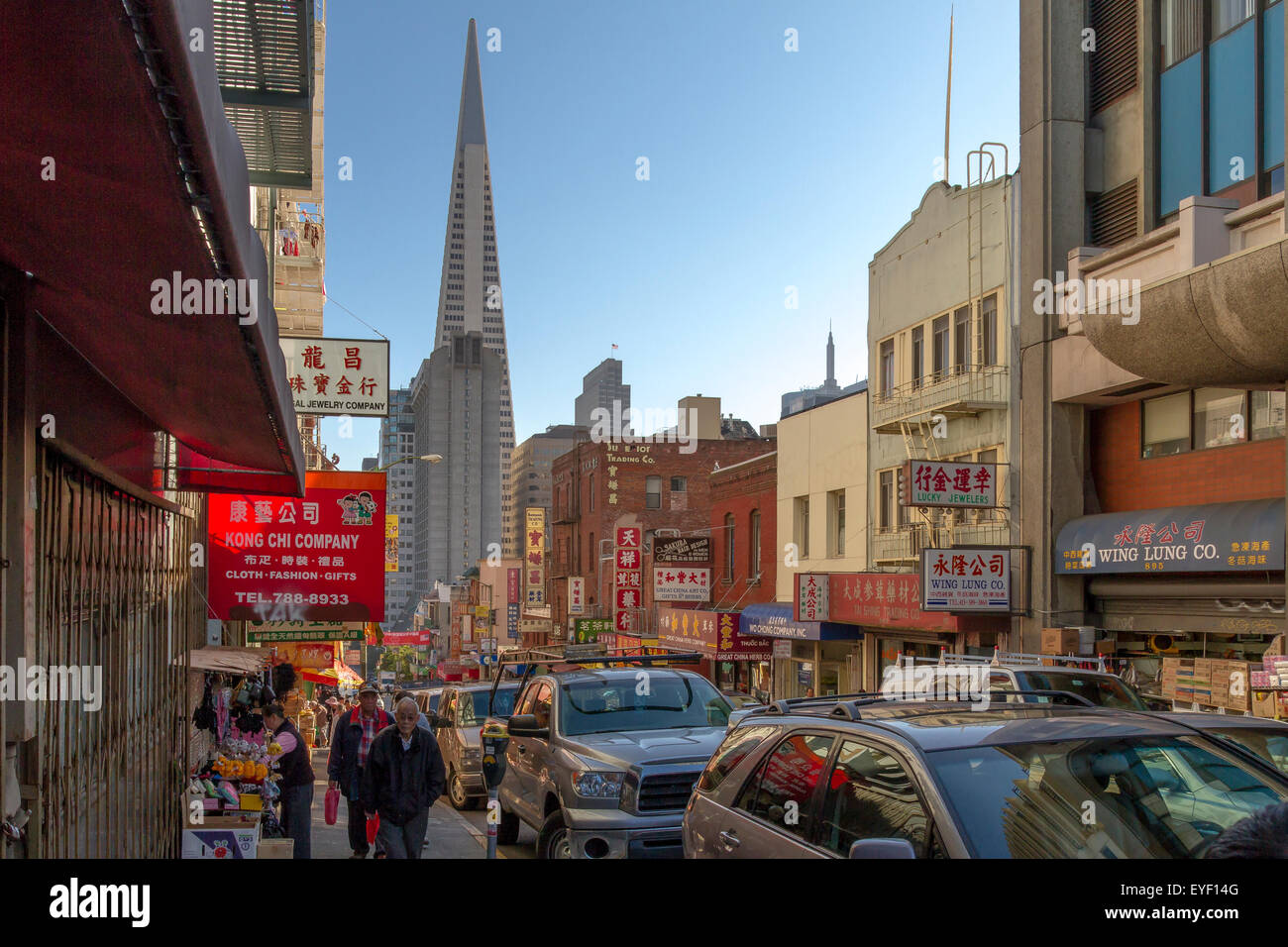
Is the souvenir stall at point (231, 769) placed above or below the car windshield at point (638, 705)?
below

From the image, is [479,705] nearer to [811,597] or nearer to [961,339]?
[811,597]

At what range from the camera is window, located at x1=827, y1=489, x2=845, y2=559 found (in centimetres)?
3036

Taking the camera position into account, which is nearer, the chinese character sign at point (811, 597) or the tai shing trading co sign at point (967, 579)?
the tai shing trading co sign at point (967, 579)

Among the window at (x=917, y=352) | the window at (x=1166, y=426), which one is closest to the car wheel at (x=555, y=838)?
the window at (x=1166, y=426)

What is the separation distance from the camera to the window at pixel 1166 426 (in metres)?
19.2

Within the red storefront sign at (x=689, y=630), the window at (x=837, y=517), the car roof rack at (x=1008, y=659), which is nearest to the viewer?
the car roof rack at (x=1008, y=659)

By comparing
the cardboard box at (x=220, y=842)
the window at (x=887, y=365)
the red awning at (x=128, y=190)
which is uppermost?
the window at (x=887, y=365)

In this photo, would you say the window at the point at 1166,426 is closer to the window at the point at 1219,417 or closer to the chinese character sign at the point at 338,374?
the window at the point at 1219,417

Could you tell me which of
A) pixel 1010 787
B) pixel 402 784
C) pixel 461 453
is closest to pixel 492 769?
pixel 402 784

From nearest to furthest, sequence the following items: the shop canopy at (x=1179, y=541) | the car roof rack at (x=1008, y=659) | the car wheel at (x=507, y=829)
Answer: the car wheel at (x=507, y=829) → the car roof rack at (x=1008, y=659) → the shop canopy at (x=1179, y=541)

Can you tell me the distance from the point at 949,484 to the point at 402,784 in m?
15.2

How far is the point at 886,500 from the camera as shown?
27797 mm

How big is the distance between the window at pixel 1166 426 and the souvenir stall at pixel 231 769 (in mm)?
15185
